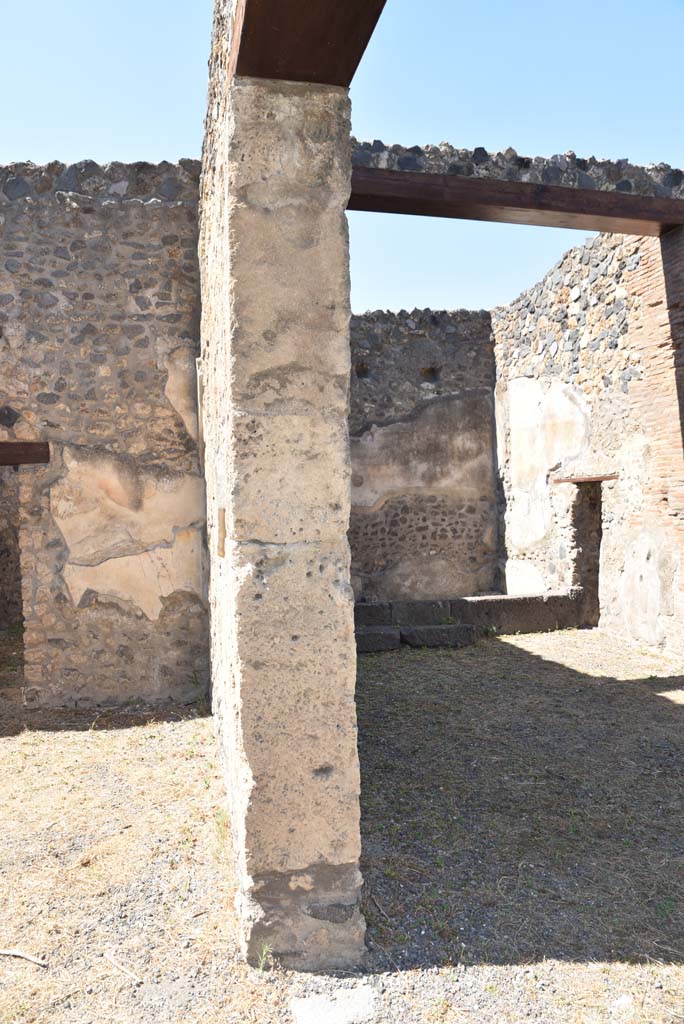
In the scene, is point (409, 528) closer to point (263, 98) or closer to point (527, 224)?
point (527, 224)

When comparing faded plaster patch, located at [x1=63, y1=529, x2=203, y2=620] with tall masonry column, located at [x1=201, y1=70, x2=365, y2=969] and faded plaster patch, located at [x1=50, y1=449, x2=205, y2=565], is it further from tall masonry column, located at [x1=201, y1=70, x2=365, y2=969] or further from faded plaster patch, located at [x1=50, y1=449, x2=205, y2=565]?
tall masonry column, located at [x1=201, y1=70, x2=365, y2=969]

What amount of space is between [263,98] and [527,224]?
504 cm

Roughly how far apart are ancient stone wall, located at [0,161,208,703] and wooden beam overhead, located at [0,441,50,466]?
58mm

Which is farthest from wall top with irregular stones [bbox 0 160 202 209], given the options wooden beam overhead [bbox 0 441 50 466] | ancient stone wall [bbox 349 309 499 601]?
ancient stone wall [bbox 349 309 499 601]

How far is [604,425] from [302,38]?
6615 millimetres

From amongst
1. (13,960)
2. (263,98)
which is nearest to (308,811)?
(13,960)

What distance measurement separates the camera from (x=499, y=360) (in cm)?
1067

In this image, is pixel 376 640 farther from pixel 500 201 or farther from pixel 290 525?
pixel 290 525

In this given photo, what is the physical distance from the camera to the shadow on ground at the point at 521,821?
2543 mm

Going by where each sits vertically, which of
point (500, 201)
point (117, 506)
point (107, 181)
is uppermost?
point (500, 201)

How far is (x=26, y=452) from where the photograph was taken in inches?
204

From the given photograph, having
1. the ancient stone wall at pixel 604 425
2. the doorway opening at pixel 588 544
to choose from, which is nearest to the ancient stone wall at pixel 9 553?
the ancient stone wall at pixel 604 425

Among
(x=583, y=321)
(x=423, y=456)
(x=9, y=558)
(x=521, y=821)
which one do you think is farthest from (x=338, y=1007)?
(x=423, y=456)

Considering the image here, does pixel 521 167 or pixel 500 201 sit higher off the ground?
pixel 521 167
